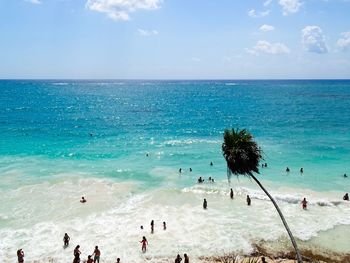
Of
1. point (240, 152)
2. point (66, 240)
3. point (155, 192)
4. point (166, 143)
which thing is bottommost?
point (66, 240)

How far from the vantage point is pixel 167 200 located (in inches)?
1593

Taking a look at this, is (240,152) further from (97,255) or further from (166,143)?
(166,143)

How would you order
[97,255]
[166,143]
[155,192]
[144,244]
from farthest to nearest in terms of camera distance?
1. [166,143]
2. [155,192]
3. [144,244]
4. [97,255]

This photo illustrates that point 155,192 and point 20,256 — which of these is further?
point 155,192

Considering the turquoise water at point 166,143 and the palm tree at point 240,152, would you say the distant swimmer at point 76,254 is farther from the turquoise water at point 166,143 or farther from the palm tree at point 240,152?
the turquoise water at point 166,143

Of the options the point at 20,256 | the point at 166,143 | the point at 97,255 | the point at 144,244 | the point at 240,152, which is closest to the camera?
the point at 240,152

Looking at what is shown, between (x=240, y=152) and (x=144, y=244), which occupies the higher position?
(x=240, y=152)

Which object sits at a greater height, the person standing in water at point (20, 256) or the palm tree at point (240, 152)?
the palm tree at point (240, 152)

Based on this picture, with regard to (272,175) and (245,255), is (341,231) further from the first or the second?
(272,175)

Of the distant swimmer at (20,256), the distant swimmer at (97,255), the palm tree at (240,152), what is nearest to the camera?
the palm tree at (240,152)

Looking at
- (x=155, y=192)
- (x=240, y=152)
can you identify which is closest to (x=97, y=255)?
(x=240, y=152)

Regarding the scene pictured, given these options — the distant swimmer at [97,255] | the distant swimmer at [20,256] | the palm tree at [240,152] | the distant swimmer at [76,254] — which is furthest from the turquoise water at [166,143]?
the palm tree at [240,152]

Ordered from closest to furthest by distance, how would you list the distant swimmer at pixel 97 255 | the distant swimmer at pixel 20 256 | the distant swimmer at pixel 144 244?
the distant swimmer at pixel 20 256, the distant swimmer at pixel 97 255, the distant swimmer at pixel 144 244

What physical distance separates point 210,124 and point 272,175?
5095 centimetres
